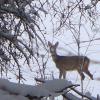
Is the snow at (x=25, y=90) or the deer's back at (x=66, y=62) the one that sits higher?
the snow at (x=25, y=90)

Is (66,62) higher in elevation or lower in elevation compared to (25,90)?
lower

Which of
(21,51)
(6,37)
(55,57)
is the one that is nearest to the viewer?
(6,37)

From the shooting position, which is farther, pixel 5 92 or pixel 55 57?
pixel 55 57

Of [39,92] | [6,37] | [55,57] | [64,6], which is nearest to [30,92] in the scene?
[39,92]

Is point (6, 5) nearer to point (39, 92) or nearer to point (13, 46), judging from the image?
point (13, 46)

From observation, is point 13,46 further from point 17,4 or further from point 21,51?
point 17,4

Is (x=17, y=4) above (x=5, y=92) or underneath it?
above

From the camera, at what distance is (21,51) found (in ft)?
16.3

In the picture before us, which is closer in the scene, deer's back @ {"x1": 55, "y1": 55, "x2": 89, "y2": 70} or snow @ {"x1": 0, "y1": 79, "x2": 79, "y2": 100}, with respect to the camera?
snow @ {"x1": 0, "y1": 79, "x2": 79, "y2": 100}

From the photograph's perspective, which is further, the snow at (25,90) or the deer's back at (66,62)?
the deer's back at (66,62)

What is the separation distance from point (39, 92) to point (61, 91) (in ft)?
0.29

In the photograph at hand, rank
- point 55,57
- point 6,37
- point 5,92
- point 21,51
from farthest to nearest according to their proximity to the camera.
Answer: point 55,57 → point 21,51 → point 6,37 → point 5,92

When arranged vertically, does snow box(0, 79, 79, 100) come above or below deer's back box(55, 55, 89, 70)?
above

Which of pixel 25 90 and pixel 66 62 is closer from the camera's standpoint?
pixel 25 90
